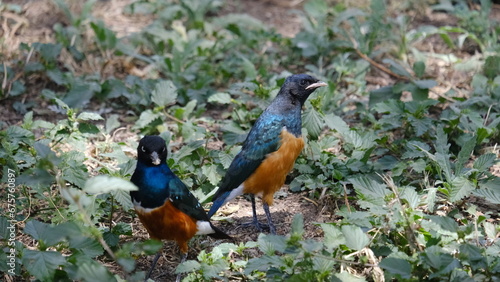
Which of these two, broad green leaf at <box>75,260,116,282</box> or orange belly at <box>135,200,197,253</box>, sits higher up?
broad green leaf at <box>75,260,116,282</box>

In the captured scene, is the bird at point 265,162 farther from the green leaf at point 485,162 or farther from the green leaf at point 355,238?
the green leaf at point 485,162

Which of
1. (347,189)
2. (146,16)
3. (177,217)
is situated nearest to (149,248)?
(177,217)

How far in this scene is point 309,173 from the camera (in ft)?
18.5

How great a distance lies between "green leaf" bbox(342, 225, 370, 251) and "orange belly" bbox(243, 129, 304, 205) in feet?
3.64

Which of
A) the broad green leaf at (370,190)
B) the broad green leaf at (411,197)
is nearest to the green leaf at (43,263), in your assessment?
→ the broad green leaf at (370,190)

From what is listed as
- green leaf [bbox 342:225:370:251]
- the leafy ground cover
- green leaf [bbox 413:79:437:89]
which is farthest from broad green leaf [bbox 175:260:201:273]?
green leaf [bbox 413:79:437:89]

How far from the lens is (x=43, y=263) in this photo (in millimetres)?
3982

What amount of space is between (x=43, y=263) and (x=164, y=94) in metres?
2.76

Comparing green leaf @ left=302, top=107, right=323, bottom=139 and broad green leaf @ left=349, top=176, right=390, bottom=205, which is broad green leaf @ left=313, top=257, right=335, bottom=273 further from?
green leaf @ left=302, top=107, right=323, bottom=139

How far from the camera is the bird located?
5.12 m

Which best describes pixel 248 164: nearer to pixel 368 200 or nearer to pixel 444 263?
pixel 368 200

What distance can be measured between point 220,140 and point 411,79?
2.03m

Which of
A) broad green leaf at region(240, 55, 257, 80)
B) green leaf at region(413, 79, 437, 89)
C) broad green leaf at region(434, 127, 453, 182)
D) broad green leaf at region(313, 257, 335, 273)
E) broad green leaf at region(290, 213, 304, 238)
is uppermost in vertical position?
Answer: broad green leaf at region(290, 213, 304, 238)

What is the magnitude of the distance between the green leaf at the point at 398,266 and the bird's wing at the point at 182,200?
1.36 m
